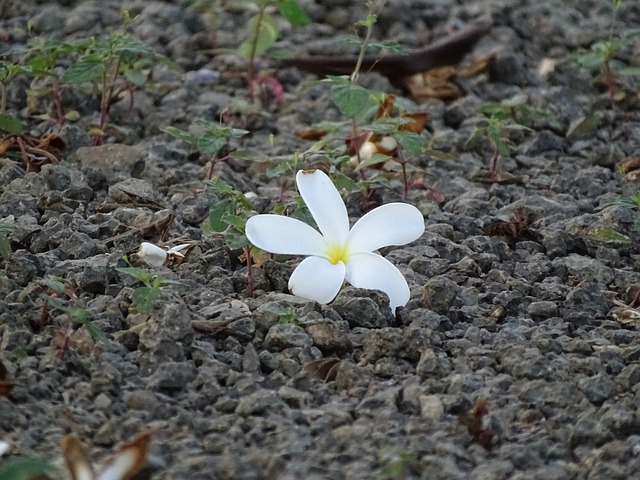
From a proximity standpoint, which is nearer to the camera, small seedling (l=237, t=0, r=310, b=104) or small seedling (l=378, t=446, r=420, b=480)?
small seedling (l=378, t=446, r=420, b=480)

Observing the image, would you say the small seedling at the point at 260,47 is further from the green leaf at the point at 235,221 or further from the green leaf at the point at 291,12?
the green leaf at the point at 235,221

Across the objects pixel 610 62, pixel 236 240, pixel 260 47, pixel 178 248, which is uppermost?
pixel 236 240

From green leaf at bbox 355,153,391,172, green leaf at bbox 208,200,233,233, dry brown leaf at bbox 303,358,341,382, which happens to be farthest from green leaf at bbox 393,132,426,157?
dry brown leaf at bbox 303,358,341,382

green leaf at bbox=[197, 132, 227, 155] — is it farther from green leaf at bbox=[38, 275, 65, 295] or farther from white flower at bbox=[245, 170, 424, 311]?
green leaf at bbox=[38, 275, 65, 295]

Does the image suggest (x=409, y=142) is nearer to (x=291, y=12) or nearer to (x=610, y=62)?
(x=291, y=12)

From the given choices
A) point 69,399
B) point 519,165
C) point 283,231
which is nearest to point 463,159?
point 519,165

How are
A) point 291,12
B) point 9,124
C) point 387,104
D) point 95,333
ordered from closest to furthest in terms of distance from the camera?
point 95,333, point 9,124, point 387,104, point 291,12

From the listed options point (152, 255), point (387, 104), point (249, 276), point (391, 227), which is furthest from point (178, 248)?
point (387, 104)
